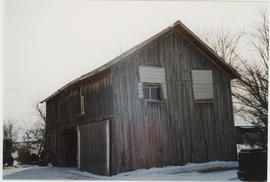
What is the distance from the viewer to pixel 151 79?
46.2ft

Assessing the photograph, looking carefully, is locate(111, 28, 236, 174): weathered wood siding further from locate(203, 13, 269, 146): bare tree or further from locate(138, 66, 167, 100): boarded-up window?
locate(203, 13, 269, 146): bare tree

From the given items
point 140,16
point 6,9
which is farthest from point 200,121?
point 6,9

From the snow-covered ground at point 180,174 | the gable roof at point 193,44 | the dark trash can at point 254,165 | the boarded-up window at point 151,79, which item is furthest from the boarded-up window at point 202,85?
the dark trash can at point 254,165

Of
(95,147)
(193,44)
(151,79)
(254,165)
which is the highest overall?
(193,44)

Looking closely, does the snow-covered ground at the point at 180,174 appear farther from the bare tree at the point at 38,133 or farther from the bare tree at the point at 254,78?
the bare tree at the point at 38,133

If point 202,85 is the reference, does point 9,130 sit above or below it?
below

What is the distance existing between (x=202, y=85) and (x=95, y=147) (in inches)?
222

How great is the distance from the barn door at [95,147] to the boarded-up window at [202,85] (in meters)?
4.43

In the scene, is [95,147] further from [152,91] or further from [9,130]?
[9,130]

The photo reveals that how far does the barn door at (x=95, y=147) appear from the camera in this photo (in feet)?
44.3

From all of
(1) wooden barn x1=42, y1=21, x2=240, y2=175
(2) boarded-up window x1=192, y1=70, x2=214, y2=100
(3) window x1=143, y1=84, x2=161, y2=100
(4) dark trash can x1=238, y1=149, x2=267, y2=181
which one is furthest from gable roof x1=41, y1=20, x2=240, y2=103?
(4) dark trash can x1=238, y1=149, x2=267, y2=181

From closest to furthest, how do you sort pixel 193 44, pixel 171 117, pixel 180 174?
pixel 180 174, pixel 171 117, pixel 193 44

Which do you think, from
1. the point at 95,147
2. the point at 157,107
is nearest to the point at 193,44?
the point at 157,107

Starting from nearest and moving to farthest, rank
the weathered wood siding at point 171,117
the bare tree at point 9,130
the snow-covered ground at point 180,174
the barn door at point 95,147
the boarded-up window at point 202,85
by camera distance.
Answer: the snow-covered ground at point 180,174
the bare tree at point 9,130
the weathered wood siding at point 171,117
the barn door at point 95,147
the boarded-up window at point 202,85
